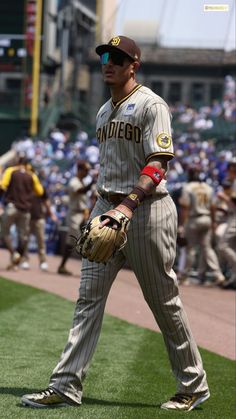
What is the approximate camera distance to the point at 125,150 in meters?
5.48

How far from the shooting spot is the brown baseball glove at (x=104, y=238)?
5.16 meters

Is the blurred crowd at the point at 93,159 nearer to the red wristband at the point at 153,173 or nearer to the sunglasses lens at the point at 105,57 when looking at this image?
the sunglasses lens at the point at 105,57

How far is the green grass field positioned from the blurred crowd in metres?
5.52

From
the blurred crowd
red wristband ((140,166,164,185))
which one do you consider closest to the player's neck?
red wristband ((140,166,164,185))

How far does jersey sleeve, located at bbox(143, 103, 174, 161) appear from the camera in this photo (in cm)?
534

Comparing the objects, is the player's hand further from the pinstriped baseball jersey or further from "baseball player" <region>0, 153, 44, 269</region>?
"baseball player" <region>0, 153, 44, 269</region>

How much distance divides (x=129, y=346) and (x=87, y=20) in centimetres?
3537

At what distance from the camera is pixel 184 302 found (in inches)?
468

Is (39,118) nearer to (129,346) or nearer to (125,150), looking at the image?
(129,346)

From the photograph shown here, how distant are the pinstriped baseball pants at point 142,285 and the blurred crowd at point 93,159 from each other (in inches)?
342

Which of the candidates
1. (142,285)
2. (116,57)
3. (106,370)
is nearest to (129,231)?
(142,285)

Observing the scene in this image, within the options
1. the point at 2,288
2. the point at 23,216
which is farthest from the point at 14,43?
the point at 2,288

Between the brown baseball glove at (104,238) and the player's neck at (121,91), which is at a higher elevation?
the player's neck at (121,91)
